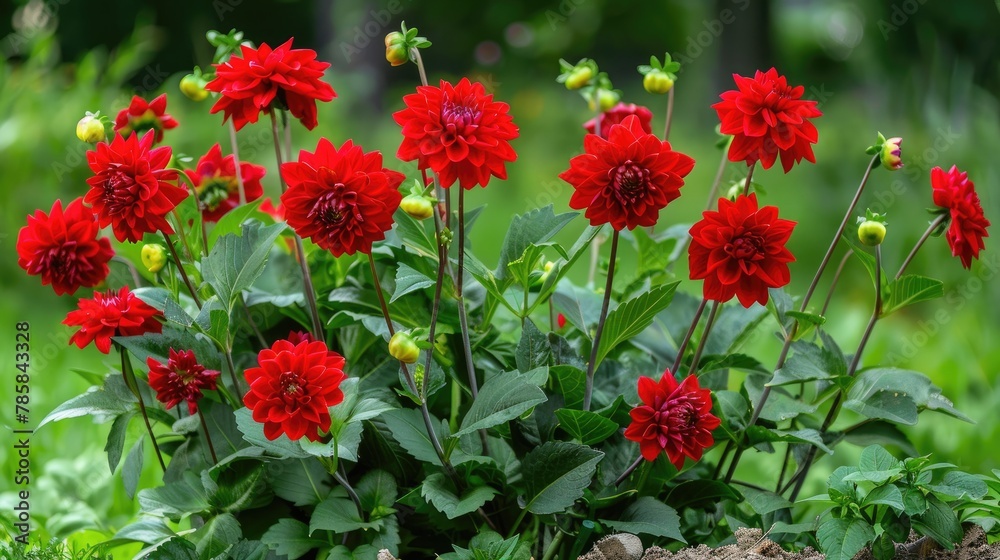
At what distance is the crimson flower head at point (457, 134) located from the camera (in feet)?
3.24

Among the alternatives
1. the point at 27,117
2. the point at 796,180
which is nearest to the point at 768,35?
the point at 796,180

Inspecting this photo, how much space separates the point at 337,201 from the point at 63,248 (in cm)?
43

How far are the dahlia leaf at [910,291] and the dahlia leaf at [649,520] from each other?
→ 37cm

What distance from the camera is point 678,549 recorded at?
1.23 meters

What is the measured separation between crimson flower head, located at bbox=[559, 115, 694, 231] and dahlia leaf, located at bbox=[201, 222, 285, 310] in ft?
1.16

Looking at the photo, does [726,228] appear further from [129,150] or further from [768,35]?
[768,35]

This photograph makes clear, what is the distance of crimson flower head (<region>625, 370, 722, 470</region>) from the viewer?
1072 millimetres

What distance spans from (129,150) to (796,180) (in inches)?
181

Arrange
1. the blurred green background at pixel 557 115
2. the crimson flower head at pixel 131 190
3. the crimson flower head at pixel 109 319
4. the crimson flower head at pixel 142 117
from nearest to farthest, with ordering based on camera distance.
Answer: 1. the crimson flower head at pixel 131 190
2. the crimson flower head at pixel 109 319
3. the crimson flower head at pixel 142 117
4. the blurred green background at pixel 557 115

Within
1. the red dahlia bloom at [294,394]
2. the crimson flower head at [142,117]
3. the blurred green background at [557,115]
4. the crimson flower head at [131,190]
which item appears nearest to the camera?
the red dahlia bloom at [294,394]

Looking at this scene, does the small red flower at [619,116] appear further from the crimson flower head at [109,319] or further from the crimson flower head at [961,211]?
the crimson flower head at [109,319]

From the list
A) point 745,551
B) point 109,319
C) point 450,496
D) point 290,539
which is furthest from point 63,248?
point 745,551

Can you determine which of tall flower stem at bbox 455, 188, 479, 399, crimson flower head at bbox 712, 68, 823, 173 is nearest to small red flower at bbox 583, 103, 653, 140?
crimson flower head at bbox 712, 68, 823, 173

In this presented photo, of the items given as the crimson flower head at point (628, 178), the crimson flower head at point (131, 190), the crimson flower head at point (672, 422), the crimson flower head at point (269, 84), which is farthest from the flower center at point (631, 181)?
the crimson flower head at point (131, 190)
